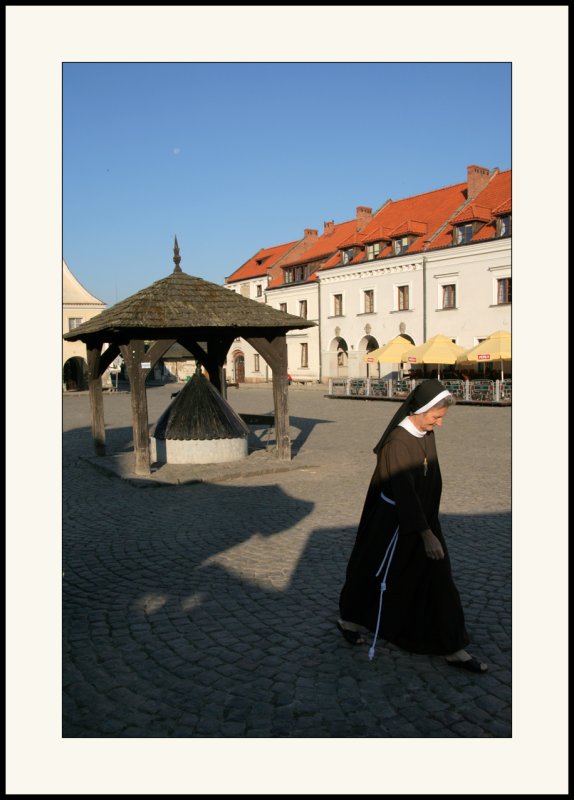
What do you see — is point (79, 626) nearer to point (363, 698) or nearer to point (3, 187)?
point (363, 698)

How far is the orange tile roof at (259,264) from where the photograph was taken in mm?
54500

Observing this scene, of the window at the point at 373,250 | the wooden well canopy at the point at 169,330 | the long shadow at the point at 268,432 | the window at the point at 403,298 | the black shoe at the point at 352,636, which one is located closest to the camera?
the black shoe at the point at 352,636

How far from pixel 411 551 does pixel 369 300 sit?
124ft

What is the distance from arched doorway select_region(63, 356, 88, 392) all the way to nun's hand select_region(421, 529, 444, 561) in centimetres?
4435

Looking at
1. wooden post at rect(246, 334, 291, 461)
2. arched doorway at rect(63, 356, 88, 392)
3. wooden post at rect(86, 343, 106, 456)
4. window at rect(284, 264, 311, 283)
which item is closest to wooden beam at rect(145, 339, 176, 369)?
wooden post at rect(246, 334, 291, 461)

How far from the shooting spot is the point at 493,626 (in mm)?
4699

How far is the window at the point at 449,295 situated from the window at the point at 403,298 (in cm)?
283

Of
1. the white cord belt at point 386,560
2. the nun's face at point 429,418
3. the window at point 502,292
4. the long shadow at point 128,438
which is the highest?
the window at point 502,292

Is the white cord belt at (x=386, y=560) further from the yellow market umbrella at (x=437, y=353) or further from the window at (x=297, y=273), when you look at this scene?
the window at (x=297, y=273)

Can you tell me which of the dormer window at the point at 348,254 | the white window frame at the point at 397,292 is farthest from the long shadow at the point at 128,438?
the dormer window at the point at 348,254

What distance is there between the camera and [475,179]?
3838 cm

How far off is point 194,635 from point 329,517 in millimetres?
3606

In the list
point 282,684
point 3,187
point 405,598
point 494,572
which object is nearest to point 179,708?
point 282,684

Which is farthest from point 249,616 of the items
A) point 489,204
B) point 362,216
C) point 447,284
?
point 362,216
